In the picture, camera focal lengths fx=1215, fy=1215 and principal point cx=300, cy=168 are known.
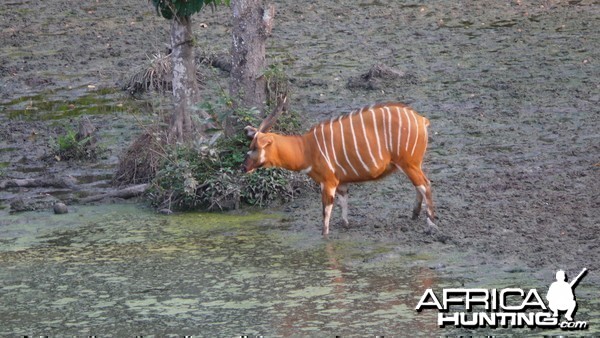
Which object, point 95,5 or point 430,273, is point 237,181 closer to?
point 430,273

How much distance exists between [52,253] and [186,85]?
113 inches

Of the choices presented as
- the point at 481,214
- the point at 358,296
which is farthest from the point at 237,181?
the point at 358,296

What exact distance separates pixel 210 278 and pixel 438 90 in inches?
236

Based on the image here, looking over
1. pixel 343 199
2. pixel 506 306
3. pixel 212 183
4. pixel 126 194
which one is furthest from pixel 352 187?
pixel 506 306

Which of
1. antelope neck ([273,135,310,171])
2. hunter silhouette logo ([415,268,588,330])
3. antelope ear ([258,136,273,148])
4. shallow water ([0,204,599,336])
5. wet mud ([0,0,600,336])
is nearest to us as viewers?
hunter silhouette logo ([415,268,588,330])

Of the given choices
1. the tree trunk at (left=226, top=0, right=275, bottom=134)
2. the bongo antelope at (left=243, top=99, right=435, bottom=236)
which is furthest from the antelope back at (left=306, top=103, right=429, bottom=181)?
the tree trunk at (left=226, top=0, right=275, bottom=134)

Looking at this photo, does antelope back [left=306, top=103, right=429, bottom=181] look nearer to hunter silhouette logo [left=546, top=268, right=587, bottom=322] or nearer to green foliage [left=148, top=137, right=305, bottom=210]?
green foliage [left=148, top=137, right=305, bottom=210]

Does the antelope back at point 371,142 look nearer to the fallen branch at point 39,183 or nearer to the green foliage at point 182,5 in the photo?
the green foliage at point 182,5

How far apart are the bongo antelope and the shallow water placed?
57 cm

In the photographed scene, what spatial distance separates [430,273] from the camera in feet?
31.3

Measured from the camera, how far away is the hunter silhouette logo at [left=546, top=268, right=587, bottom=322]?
27.5 feet

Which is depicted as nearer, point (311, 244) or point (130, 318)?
point (130, 318)

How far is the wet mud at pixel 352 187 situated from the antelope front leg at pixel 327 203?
0.17 meters

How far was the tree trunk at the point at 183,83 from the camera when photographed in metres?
12.9
